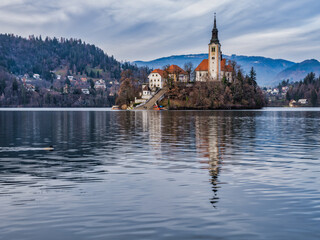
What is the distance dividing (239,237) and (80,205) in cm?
744

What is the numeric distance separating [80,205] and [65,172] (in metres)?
9.45

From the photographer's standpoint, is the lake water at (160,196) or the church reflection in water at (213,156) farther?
the church reflection in water at (213,156)

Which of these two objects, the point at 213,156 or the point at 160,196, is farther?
the point at 213,156

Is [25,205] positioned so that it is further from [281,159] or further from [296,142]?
[296,142]

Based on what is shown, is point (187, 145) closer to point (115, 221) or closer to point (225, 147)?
point (225, 147)

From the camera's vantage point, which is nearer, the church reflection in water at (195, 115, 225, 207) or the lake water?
the lake water

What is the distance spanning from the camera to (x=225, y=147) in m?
40.6

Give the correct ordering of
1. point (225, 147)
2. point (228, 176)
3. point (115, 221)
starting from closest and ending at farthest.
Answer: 1. point (115, 221)
2. point (228, 176)
3. point (225, 147)

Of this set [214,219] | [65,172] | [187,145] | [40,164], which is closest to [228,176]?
[214,219]

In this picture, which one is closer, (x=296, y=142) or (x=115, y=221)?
(x=115, y=221)

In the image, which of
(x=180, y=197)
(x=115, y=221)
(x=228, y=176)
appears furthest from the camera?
(x=228, y=176)

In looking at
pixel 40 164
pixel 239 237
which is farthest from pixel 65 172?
pixel 239 237

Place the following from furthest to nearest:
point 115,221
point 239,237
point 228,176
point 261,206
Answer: point 228,176, point 261,206, point 115,221, point 239,237

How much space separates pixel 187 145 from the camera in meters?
42.2
